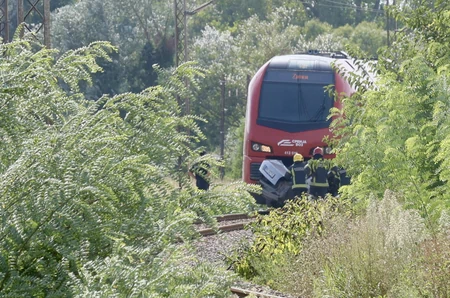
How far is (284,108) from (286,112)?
0.10 m

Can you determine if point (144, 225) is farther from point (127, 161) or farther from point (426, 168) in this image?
point (426, 168)

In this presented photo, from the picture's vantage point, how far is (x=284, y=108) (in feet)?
67.2

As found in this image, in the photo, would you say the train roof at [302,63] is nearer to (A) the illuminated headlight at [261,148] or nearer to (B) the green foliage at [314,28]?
(A) the illuminated headlight at [261,148]

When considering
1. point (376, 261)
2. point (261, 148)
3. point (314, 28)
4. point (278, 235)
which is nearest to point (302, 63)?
point (261, 148)

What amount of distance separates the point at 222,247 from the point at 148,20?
148 feet

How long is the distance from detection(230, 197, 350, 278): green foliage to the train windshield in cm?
925

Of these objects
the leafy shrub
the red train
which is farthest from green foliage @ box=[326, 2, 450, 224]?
the red train

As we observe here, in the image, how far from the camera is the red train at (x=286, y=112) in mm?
20141

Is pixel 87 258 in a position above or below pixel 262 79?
above

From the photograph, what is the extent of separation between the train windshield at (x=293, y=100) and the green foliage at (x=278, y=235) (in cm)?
925

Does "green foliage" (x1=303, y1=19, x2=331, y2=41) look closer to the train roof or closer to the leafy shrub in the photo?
the train roof

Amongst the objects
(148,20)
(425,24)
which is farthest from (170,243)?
(148,20)

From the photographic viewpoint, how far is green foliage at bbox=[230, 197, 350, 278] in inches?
399

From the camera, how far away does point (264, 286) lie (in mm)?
9461
